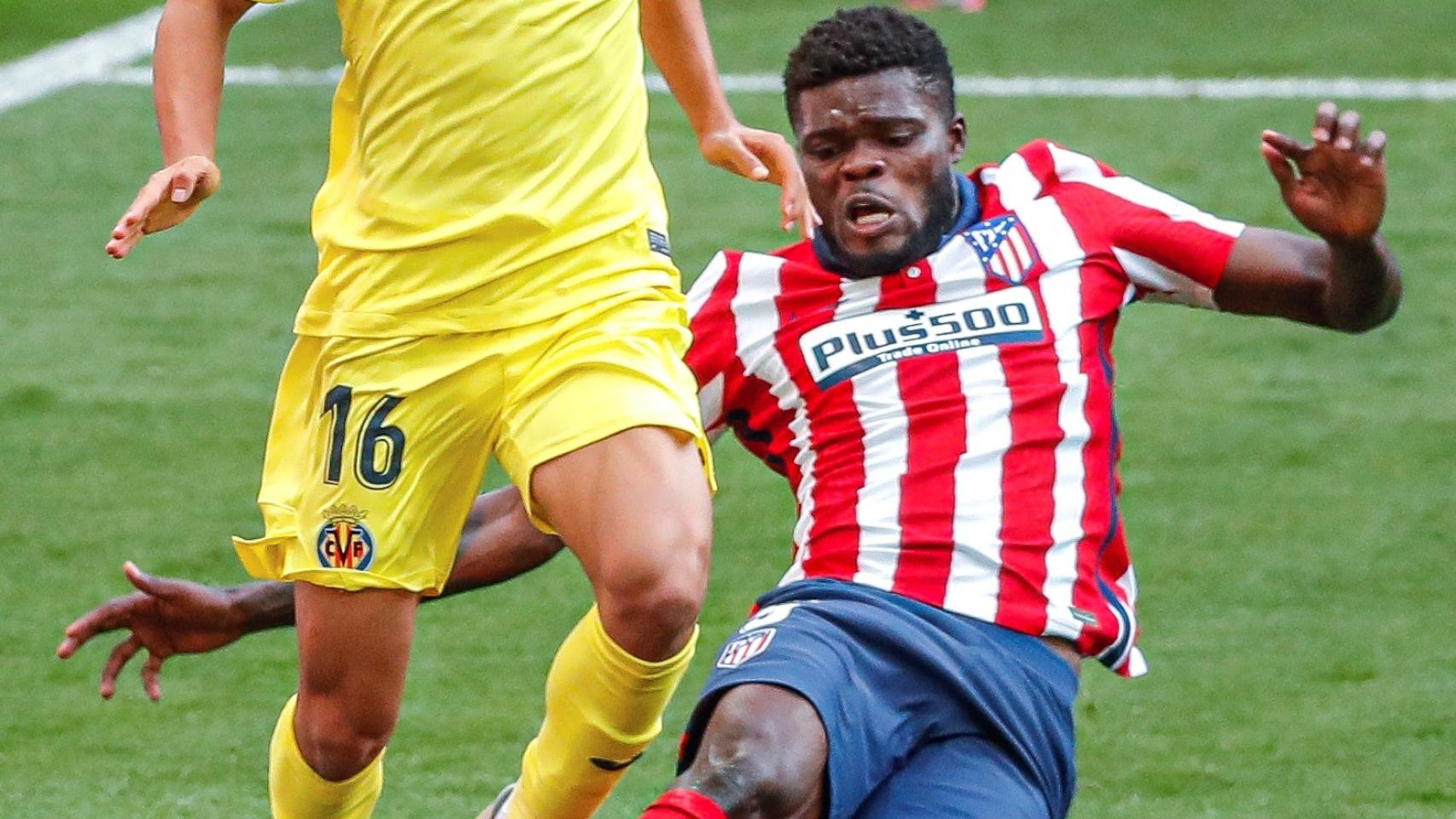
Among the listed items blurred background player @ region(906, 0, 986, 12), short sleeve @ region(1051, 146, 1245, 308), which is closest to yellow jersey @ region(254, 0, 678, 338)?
short sleeve @ region(1051, 146, 1245, 308)

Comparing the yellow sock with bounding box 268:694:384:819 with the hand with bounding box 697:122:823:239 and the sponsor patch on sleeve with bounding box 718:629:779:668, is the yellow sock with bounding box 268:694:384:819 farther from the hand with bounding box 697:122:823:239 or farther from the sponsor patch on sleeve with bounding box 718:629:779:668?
the hand with bounding box 697:122:823:239

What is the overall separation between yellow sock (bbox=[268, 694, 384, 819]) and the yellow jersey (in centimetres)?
72

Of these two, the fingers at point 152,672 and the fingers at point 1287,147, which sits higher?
the fingers at point 1287,147

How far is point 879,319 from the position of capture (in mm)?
4211

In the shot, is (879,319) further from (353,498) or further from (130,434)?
(130,434)

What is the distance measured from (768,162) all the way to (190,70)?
97cm

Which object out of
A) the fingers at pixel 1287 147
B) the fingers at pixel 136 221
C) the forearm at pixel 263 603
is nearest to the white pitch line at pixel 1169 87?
the forearm at pixel 263 603

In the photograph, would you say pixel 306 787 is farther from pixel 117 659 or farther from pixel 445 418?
pixel 445 418

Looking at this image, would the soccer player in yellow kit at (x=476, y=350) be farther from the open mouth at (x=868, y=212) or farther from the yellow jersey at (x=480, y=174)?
the open mouth at (x=868, y=212)

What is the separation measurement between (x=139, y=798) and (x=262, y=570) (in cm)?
114

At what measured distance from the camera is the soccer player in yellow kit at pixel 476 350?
3922mm

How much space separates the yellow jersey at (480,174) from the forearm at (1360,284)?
1145 millimetres

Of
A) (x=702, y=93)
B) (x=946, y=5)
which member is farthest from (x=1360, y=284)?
→ (x=946, y=5)

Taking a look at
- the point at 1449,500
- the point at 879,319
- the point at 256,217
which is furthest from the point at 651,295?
the point at 256,217
